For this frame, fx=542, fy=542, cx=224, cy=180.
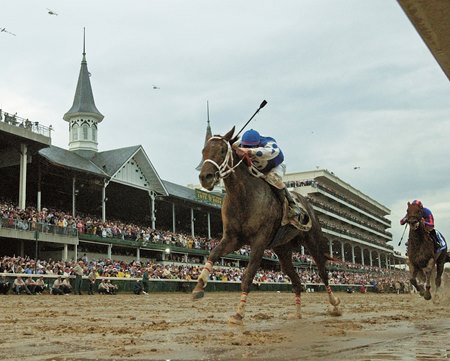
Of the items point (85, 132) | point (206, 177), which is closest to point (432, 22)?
point (206, 177)

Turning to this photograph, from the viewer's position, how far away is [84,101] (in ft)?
186

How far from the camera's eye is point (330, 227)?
8288 cm

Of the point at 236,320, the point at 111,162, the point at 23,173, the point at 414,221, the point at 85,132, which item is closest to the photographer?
the point at 236,320

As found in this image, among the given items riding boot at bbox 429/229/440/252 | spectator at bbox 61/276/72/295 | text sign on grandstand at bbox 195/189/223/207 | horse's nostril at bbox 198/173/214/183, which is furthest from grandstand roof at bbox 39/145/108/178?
horse's nostril at bbox 198/173/214/183

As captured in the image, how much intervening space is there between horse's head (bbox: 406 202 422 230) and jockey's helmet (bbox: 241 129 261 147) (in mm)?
5316

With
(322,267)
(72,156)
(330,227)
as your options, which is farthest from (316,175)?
(322,267)

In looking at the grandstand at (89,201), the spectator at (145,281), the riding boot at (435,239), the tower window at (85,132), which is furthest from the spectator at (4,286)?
the tower window at (85,132)

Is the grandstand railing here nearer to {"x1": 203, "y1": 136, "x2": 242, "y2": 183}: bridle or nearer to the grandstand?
the grandstand

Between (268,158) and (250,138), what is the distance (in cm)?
43

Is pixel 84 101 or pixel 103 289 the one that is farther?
pixel 84 101

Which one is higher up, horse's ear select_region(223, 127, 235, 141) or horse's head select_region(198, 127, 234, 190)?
horse's ear select_region(223, 127, 235, 141)

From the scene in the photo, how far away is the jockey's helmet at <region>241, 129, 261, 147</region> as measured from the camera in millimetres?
8234

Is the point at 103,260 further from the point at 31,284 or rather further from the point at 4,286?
the point at 4,286

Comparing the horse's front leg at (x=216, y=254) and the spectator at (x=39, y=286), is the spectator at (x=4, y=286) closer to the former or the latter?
the spectator at (x=39, y=286)
